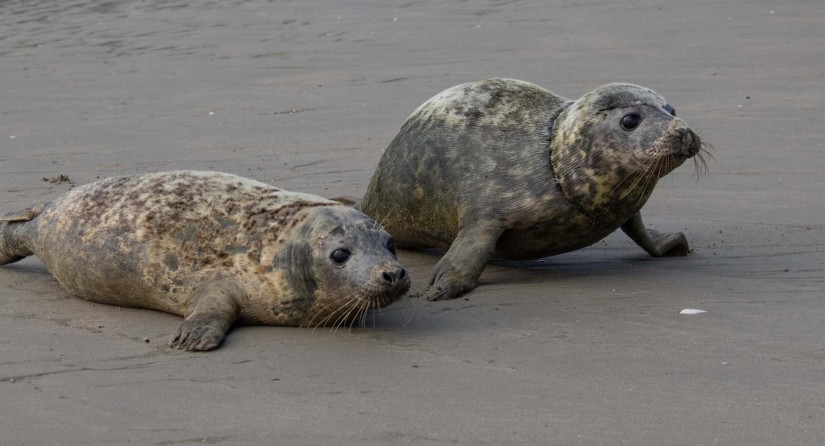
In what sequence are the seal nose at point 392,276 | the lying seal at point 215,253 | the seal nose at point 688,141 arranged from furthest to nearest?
the seal nose at point 688,141, the lying seal at point 215,253, the seal nose at point 392,276

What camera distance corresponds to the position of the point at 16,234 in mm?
6383

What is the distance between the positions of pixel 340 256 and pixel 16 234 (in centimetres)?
175

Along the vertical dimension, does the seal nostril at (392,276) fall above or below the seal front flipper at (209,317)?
above

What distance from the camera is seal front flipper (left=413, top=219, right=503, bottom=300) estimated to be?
6004 mm

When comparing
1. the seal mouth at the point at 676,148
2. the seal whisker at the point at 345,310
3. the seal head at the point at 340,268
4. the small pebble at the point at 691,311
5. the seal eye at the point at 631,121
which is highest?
the seal eye at the point at 631,121

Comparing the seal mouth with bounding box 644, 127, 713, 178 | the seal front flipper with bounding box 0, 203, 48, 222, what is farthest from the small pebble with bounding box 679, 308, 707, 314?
the seal front flipper with bounding box 0, 203, 48, 222

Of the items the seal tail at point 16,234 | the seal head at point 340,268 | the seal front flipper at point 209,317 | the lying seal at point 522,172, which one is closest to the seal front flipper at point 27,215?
the seal tail at point 16,234

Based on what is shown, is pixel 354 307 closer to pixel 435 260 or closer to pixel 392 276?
pixel 392 276

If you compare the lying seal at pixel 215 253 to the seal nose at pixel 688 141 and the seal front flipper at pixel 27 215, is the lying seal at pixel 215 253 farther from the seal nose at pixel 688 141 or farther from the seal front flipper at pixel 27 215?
the seal nose at pixel 688 141

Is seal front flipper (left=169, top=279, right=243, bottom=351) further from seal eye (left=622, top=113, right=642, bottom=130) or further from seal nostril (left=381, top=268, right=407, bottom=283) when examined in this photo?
seal eye (left=622, top=113, right=642, bottom=130)

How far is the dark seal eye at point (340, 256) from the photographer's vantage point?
5.45m

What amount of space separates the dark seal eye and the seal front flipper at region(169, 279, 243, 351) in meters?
0.42

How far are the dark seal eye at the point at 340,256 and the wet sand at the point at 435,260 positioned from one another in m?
0.28

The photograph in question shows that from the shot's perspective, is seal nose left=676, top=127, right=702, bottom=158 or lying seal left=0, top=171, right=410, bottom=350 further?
seal nose left=676, top=127, right=702, bottom=158
